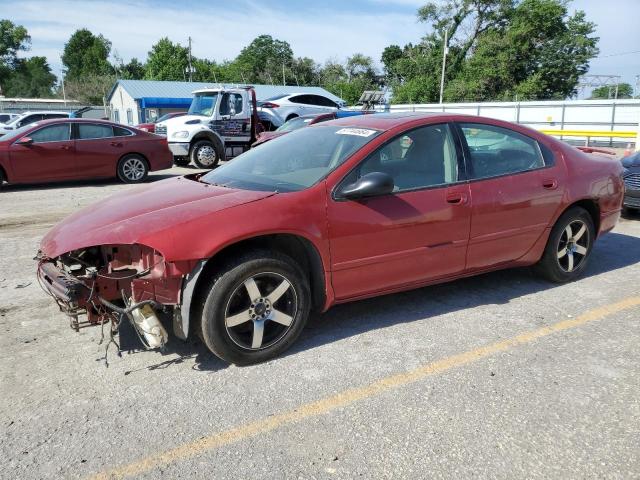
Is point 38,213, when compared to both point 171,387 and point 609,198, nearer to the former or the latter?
point 171,387

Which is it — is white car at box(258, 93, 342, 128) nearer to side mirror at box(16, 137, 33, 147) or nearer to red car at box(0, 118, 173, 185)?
red car at box(0, 118, 173, 185)

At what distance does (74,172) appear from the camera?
1132cm

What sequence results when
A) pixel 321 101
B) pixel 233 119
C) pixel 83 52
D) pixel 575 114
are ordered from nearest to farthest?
pixel 233 119, pixel 321 101, pixel 575 114, pixel 83 52

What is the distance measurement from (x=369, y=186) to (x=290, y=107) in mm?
15727

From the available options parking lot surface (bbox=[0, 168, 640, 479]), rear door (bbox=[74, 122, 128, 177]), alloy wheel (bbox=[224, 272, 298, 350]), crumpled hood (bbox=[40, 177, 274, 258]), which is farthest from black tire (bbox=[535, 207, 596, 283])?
rear door (bbox=[74, 122, 128, 177])

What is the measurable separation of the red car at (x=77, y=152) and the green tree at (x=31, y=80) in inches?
3694

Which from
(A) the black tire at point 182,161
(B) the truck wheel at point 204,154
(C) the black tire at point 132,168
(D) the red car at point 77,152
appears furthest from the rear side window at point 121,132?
(A) the black tire at point 182,161

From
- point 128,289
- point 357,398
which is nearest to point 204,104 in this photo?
point 128,289

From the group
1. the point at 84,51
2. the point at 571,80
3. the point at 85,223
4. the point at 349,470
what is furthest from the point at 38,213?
the point at 84,51

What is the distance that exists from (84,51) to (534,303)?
129375 mm

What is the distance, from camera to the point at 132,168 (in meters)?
12.1

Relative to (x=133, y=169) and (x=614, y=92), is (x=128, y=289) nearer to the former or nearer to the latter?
(x=133, y=169)

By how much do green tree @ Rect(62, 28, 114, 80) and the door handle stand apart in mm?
120908

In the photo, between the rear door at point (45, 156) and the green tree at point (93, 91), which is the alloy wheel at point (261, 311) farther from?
the green tree at point (93, 91)
